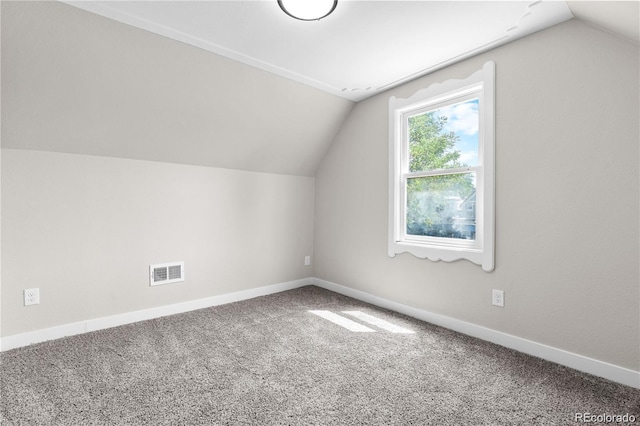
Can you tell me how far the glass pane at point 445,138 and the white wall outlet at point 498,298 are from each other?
1.06 meters

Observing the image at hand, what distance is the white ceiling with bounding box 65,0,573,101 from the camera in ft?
6.48

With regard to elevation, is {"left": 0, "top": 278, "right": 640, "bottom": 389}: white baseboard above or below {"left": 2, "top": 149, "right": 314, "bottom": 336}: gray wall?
below

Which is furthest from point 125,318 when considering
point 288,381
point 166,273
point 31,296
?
point 288,381

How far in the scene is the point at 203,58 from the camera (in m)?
2.52

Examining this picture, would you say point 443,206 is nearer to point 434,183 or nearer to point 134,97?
point 434,183

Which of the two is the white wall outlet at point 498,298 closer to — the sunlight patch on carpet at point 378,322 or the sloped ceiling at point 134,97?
the sunlight patch on carpet at point 378,322

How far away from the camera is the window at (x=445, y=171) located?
2.55m

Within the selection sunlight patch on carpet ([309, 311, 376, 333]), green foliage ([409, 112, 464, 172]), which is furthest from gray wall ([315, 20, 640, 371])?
sunlight patch on carpet ([309, 311, 376, 333])

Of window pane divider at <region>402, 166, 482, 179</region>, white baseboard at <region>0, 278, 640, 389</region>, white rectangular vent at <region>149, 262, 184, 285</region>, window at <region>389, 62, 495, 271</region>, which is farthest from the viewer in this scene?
white rectangular vent at <region>149, 262, 184, 285</region>

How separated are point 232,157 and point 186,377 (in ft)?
7.19

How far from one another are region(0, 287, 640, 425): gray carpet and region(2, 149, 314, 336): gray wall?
386 millimetres

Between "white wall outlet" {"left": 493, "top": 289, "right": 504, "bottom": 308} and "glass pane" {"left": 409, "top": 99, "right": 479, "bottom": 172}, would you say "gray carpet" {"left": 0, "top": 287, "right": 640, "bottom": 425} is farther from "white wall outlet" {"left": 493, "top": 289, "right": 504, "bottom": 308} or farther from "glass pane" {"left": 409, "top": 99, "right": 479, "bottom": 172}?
"glass pane" {"left": 409, "top": 99, "right": 479, "bottom": 172}

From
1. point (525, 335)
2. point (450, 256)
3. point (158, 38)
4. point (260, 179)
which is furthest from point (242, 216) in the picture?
point (525, 335)

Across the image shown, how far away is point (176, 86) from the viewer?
2.61 m
